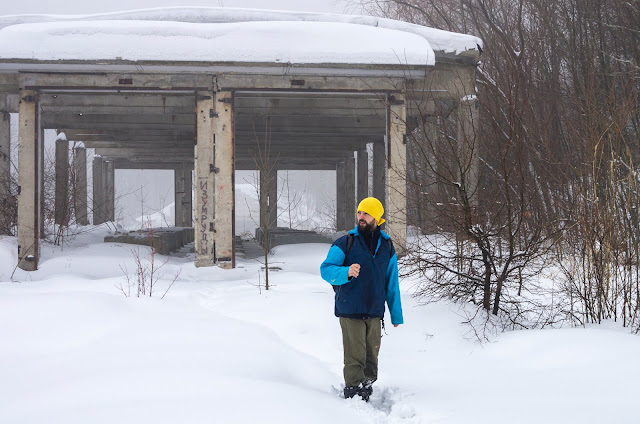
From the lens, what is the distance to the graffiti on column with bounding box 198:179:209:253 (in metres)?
12.3

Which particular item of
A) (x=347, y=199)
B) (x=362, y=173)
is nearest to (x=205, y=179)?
(x=362, y=173)

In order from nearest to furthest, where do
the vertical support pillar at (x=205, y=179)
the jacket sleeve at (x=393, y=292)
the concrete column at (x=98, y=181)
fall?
the jacket sleeve at (x=393, y=292) → the vertical support pillar at (x=205, y=179) → the concrete column at (x=98, y=181)

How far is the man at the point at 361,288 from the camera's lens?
16.1ft

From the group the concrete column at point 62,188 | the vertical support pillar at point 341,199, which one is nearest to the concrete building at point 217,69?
the concrete column at point 62,188

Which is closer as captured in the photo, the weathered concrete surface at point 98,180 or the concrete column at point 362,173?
the concrete column at point 362,173

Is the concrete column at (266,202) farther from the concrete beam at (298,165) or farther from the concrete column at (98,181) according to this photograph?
the concrete column at (98,181)

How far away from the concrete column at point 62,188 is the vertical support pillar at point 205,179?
4.81 meters

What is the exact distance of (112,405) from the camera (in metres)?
4.12

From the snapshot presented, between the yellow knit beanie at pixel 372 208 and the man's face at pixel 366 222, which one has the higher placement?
the yellow knit beanie at pixel 372 208

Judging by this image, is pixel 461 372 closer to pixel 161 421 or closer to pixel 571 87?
pixel 161 421

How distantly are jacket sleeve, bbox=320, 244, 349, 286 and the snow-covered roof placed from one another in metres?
7.10

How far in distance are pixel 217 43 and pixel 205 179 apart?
2.67m

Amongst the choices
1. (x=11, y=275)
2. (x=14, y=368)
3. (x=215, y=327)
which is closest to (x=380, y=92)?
(x=215, y=327)

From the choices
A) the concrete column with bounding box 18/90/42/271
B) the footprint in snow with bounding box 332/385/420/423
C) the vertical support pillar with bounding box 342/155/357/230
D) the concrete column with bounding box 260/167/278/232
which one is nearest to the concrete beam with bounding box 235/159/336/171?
the concrete column with bounding box 260/167/278/232
